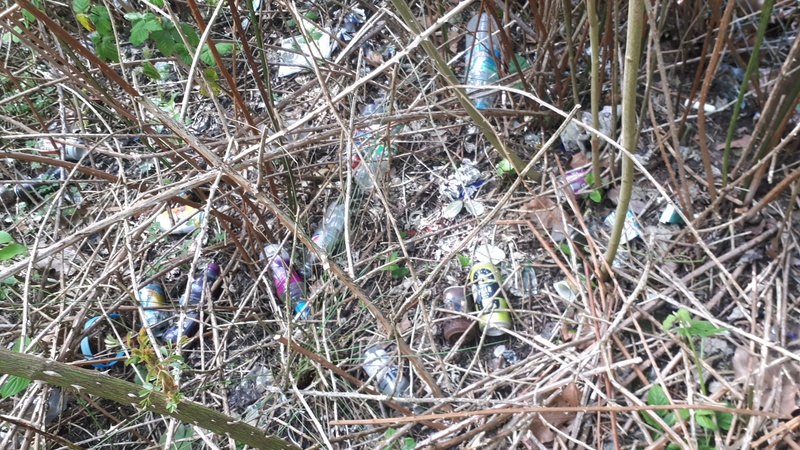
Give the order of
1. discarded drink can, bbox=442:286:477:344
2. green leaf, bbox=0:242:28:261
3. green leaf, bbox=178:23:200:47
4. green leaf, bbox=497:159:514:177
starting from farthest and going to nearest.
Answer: green leaf, bbox=497:159:514:177
discarded drink can, bbox=442:286:477:344
green leaf, bbox=178:23:200:47
green leaf, bbox=0:242:28:261

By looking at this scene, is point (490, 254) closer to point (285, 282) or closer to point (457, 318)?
point (457, 318)

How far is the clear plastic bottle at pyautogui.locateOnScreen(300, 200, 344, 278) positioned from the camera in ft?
6.68

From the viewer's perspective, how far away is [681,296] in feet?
5.35

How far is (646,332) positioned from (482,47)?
1.31m

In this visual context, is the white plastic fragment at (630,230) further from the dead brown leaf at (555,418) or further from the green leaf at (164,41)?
the green leaf at (164,41)

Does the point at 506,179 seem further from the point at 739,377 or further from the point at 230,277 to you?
the point at 230,277

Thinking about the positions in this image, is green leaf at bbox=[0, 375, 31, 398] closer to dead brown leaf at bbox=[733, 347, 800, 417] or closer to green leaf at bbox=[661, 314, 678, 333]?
green leaf at bbox=[661, 314, 678, 333]

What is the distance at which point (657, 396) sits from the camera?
1434mm

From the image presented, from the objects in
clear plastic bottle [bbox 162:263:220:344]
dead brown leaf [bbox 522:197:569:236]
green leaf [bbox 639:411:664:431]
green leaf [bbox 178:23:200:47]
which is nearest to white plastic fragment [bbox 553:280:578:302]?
dead brown leaf [bbox 522:197:569:236]

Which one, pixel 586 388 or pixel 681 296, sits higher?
pixel 681 296

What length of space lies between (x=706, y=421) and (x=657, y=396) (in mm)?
136

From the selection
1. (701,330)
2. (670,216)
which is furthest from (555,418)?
(670,216)

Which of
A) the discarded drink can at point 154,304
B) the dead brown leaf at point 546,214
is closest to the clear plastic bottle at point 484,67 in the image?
the dead brown leaf at point 546,214

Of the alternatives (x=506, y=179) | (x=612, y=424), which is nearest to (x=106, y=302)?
(x=506, y=179)
